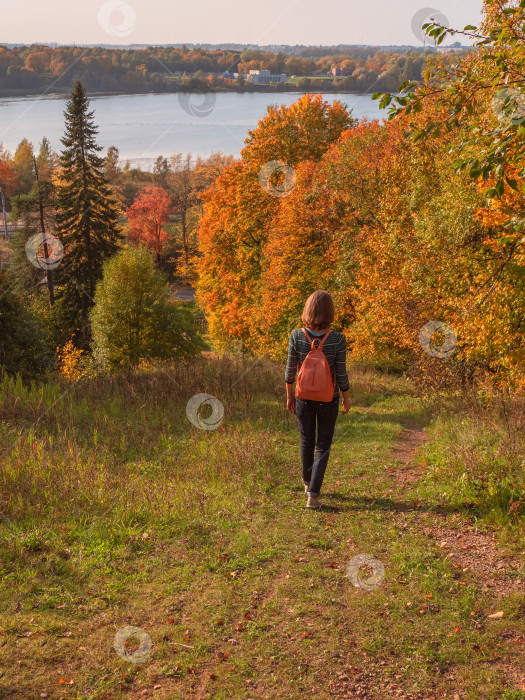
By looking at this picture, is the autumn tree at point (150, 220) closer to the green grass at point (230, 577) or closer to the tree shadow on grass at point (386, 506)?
the green grass at point (230, 577)

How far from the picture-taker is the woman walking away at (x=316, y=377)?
571 cm

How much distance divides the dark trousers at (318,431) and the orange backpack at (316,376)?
0.18 metres

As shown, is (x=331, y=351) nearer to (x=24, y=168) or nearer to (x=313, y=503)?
(x=313, y=503)

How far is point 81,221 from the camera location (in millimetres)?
38969

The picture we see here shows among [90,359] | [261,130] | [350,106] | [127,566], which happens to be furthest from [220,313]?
[127,566]

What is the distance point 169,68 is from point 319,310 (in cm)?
6941

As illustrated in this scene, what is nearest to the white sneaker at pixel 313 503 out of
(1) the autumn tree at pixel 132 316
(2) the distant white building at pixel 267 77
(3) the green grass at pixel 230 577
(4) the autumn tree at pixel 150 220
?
(3) the green grass at pixel 230 577

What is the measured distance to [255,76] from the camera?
62.7 m

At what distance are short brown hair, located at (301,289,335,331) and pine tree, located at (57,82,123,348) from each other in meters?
34.9

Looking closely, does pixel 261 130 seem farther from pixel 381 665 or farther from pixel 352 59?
pixel 381 665

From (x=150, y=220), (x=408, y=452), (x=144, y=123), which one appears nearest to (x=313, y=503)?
(x=408, y=452)

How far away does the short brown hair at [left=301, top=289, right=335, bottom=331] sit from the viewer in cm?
566

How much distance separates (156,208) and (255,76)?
1879cm

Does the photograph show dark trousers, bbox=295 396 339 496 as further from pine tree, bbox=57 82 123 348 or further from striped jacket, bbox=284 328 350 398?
pine tree, bbox=57 82 123 348
